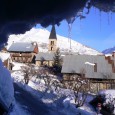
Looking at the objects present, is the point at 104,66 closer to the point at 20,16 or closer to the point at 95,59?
the point at 95,59

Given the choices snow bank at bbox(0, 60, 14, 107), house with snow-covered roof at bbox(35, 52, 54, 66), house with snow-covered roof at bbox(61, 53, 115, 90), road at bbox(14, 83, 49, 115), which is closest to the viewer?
snow bank at bbox(0, 60, 14, 107)

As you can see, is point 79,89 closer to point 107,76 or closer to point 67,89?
point 67,89

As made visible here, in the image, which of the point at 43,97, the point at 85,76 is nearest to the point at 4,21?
the point at 43,97

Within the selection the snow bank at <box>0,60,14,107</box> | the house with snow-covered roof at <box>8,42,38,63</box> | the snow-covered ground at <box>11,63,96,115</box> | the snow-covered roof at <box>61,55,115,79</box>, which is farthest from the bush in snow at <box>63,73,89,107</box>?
the house with snow-covered roof at <box>8,42,38,63</box>

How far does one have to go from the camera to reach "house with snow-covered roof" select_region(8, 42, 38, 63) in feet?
386

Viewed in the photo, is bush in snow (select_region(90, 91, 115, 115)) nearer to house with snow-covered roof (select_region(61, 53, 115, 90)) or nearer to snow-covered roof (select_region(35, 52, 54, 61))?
house with snow-covered roof (select_region(61, 53, 115, 90))

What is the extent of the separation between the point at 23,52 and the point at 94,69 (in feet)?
189

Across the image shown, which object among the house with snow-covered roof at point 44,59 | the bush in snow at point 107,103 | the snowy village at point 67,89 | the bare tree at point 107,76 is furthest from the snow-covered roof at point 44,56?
the bush in snow at point 107,103

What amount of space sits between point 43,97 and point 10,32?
35535 millimetres

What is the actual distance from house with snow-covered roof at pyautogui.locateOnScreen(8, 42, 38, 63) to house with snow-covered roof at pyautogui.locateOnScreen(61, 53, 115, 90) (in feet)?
153

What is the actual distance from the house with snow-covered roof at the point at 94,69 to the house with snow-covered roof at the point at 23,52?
153ft

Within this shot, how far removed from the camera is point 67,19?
39.8 ft

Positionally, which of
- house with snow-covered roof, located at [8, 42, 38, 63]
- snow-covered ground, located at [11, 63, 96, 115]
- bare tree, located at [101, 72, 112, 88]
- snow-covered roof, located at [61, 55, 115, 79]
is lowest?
snow-covered ground, located at [11, 63, 96, 115]

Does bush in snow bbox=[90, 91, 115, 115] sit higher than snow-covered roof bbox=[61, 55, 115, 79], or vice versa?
snow-covered roof bbox=[61, 55, 115, 79]
